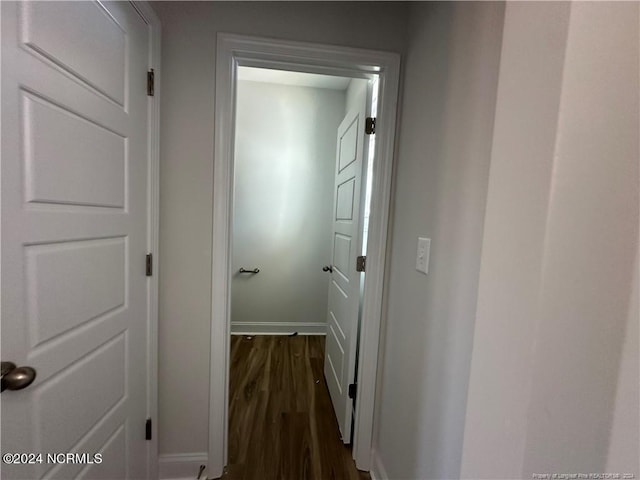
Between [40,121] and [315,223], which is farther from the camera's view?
[315,223]

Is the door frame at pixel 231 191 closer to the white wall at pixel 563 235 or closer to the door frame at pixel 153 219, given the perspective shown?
the door frame at pixel 153 219

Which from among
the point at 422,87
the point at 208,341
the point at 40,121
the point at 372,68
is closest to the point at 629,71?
the point at 422,87

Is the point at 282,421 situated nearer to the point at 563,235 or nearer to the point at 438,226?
the point at 438,226

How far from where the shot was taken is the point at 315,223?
9.63 ft

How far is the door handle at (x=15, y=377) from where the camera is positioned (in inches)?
23.5

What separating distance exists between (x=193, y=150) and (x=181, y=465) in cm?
156

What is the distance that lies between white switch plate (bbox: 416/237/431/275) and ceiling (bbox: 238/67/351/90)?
2090 mm

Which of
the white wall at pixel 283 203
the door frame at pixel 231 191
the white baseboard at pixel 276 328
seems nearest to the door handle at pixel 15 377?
the door frame at pixel 231 191

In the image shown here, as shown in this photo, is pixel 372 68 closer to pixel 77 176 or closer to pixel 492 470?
pixel 77 176

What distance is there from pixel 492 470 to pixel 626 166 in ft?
2.12

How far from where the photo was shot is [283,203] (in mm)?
2879

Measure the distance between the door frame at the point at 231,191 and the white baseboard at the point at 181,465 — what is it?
0.20ft

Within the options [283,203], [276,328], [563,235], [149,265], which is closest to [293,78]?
[283,203]

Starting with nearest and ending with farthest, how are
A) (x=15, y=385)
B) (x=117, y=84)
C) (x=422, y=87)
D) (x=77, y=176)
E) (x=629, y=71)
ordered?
(x=629, y=71)
(x=15, y=385)
(x=77, y=176)
(x=117, y=84)
(x=422, y=87)
